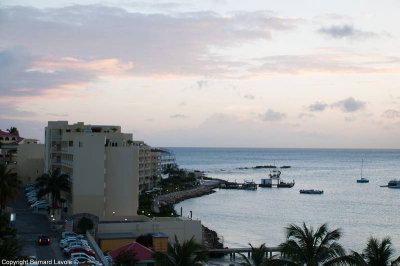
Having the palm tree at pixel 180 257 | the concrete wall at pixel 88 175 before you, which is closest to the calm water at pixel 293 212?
the concrete wall at pixel 88 175

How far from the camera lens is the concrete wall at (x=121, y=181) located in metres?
44.9

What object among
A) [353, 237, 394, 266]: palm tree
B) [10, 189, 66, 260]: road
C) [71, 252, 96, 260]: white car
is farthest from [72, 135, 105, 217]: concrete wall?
[353, 237, 394, 266]: palm tree

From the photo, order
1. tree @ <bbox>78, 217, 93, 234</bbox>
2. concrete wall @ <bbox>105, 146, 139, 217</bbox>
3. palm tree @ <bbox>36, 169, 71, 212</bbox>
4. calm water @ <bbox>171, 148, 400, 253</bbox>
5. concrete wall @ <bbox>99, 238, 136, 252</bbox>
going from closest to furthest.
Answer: concrete wall @ <bbox>99, 238, 136, 252</bbox> → tree @ <bbox>78, 217, 93, 234</bbox> → palm tree @ <bbox>36, 169, 71, 212</bbox> → concrete wall @ <bbox>105, 146, 139, 217</bbox> → calm water @ <bbox>171, 148, 400, 253</bbox>

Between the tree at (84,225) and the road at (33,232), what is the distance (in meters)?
2.09

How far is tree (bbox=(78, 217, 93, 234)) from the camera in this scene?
37.1m

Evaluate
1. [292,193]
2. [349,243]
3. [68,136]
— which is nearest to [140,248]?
[68,136]

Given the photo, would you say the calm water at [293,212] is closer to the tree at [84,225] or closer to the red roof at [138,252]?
the tree at [84,225]

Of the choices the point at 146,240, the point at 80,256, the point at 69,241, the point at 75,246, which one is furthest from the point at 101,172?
the point at 80,256

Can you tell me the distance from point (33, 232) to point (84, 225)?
3976 mm

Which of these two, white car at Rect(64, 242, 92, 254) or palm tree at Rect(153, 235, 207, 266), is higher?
palm tree at Rect(153, 235, 207, 266)

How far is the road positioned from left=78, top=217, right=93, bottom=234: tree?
209 cm

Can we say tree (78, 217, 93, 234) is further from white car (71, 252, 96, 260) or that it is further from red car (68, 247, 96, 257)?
white car (71, 252, 96, 260)

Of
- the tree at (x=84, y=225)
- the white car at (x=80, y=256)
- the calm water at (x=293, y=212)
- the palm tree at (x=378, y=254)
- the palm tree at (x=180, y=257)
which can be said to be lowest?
the calm water at (x=293, y=212)

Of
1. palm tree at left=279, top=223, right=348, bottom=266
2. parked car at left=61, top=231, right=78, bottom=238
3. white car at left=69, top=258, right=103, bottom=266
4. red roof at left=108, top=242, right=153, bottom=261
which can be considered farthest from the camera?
parked car at left=61, top=231, right=78, bottom=238
